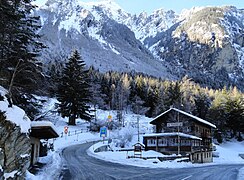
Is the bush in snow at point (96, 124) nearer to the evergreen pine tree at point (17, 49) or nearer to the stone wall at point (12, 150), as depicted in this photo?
the evergreen pine tree at point (17, 49)

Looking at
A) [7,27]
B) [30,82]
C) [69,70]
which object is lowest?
[30,82]

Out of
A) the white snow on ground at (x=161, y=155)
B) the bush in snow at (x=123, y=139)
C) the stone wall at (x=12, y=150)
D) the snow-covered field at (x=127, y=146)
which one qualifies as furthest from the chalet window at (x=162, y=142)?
the stone wall at (x=12, y=150)

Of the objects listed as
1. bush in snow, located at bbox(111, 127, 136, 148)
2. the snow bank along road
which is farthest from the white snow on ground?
bush in snow, located at bbox(111, 127, 136, 148)

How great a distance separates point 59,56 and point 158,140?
14521cm

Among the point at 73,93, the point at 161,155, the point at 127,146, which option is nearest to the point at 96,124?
the point at 73,93

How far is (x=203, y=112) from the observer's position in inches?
3462

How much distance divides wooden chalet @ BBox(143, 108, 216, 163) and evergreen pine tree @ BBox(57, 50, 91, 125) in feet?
49.5

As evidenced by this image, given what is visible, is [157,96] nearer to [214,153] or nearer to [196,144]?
[214,153]

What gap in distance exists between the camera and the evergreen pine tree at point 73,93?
53312mm

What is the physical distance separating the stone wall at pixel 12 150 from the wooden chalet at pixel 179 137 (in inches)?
1124

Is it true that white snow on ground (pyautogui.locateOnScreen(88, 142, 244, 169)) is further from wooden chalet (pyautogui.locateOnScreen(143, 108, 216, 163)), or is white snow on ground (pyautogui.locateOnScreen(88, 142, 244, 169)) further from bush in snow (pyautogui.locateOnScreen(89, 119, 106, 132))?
bush in snow (pyautogui.locateOnScreen(89, 119, 106, 132))

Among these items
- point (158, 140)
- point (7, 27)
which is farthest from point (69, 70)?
point (7, 27)

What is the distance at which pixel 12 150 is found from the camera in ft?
30.3

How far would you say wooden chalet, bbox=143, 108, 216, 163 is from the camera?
39812mm
